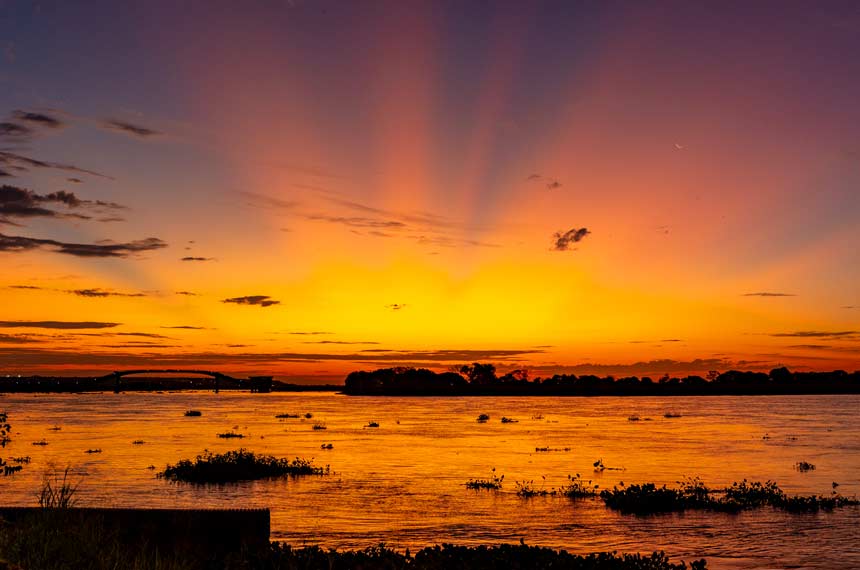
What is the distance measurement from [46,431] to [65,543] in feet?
292

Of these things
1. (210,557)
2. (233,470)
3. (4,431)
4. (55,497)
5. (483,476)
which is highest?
(55,497)

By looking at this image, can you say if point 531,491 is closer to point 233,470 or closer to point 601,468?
point 601,468

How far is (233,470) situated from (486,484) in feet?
50.9

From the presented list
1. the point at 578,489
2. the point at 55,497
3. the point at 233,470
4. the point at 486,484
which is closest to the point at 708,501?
the point at 578,489

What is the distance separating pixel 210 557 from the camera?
1706cm

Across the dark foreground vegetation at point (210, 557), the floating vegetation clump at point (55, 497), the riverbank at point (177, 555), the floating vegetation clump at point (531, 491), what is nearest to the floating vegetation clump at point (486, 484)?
the floating vegetation clump at point (531, 491)

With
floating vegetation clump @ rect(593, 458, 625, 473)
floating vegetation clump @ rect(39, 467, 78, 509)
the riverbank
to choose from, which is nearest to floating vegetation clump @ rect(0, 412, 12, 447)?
floating vegetation clump @ rect(39, 467, 78, 509)

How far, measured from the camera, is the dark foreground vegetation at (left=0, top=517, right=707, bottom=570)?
1435 cm

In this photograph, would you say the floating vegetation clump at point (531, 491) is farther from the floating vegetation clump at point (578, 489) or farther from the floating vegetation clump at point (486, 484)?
the floating vegetation clump at point (486, 484)

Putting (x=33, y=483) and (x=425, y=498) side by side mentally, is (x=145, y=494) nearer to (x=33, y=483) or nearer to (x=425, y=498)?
(x=33, y=483)

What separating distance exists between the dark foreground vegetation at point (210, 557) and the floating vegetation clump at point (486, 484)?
2711cm

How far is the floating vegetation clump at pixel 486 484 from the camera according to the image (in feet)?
153

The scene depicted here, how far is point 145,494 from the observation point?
43.6 metres

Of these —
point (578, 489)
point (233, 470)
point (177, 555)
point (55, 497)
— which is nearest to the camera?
point (177, 555)
